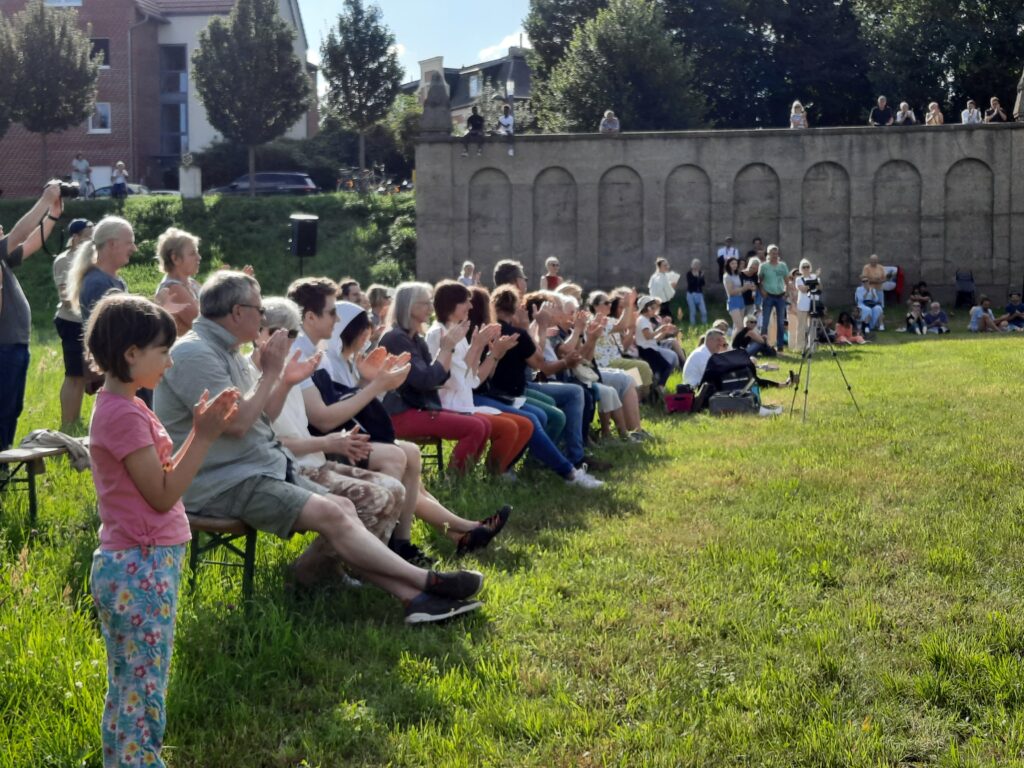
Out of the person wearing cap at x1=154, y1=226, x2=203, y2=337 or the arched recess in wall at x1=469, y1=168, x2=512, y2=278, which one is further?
the arched recess in wall at x1=469, y1=168, x2=512, y2=278

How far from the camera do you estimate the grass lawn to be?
15.3ft

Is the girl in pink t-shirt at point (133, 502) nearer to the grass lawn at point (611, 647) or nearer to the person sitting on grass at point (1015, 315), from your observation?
the grass lawn at point (611, 647)

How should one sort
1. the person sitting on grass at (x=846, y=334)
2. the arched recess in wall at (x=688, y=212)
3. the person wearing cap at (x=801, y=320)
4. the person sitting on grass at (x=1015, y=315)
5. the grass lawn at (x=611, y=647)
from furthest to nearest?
the arched recess in wall at (x=688, y=212) → the person sitting on grass at (x=1015, y=315) → the person sitting on grass at (x=846, y=334) → the person wearing cap at (x=801, y=320) → the grass lawn at (x=611, y=647)

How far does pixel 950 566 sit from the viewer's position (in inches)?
273

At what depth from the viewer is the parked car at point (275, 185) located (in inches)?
1886

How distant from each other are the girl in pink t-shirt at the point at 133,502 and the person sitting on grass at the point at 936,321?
90.4ft

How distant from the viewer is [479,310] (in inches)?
409

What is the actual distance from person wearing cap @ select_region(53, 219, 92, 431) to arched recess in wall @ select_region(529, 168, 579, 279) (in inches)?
1020

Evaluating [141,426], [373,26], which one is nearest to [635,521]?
[141,426]

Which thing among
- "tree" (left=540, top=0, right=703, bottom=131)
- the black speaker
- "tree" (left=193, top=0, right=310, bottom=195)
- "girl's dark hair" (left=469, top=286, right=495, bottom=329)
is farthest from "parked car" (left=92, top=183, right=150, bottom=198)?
"girl's dark hair" (left=469, top=286, right=495, bottom=329)

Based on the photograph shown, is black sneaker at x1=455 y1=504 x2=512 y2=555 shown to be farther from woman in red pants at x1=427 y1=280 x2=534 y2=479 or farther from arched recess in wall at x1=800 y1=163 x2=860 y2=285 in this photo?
arched recess in wall at x1=800 y1=163 x2=860 y2=285

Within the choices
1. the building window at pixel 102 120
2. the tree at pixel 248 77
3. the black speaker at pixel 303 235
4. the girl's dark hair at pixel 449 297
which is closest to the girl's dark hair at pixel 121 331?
the girl's dark hair at pixel 449 297

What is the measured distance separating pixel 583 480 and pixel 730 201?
88.9ft

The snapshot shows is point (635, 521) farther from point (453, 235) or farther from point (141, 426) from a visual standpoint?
point (453, 235)
